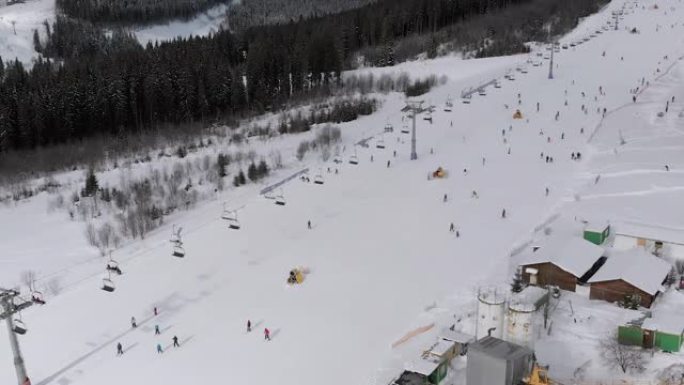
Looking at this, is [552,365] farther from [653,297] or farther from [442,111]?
[442,111]

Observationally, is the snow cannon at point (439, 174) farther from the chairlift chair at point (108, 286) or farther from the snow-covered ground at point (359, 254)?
the chairlift chair at point (108, 286)

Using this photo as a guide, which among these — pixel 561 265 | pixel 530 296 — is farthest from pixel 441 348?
pixel 561 265

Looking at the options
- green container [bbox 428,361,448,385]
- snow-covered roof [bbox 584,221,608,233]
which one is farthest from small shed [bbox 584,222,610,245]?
green container [bbox 428,361,448,385]

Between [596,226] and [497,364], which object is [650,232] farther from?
[497,364]

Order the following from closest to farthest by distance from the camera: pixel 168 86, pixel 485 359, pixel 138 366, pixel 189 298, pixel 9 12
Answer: pixel 485 359
pixel 138 366
pixel 189 298
pixel 168 86
pixel 9 12

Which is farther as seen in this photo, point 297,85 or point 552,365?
point 297,85

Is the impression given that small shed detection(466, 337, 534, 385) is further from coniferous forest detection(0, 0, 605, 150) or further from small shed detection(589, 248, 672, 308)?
coniferous forest detection(0, 0, 605, 150)

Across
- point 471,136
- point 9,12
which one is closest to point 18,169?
point 471,136
